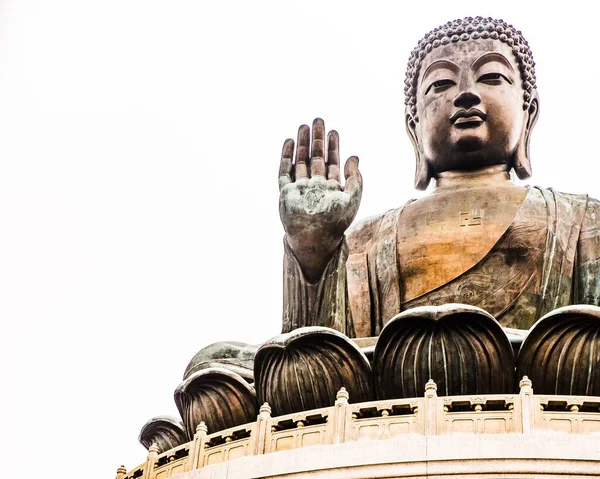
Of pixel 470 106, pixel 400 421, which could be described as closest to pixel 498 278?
pixel 470 106

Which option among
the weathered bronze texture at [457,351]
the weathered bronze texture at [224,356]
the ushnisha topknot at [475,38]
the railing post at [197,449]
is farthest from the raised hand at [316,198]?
the ushnisha topknot at [475,38]

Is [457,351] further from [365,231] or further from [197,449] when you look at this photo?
[365,231]

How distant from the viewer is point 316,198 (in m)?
13.0

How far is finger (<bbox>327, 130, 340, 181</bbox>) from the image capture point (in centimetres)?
1328

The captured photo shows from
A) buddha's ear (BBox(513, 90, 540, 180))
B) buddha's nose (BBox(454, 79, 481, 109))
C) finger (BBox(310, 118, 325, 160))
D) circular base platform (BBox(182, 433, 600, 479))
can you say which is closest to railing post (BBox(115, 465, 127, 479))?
circular base platform (BBox(182, 433, 600, 479))

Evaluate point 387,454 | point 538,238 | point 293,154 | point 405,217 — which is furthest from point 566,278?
point 387,454

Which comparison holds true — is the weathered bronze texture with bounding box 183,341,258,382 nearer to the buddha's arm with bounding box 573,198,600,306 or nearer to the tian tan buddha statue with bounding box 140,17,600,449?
the tian tan buddha statue with bounding box 140,17,600,449

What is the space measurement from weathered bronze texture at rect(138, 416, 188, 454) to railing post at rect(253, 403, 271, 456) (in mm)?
1473

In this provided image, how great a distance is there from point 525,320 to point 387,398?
2.20 meters

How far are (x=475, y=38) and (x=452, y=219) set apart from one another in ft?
7.17

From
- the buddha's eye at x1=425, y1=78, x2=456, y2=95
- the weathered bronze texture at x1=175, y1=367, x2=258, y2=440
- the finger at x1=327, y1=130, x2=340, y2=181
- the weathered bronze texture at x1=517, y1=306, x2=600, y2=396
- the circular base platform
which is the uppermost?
the buddha's eye at x1=425, y1=78, x2=456, y2=95

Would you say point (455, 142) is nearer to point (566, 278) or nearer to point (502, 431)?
point (566, 278)

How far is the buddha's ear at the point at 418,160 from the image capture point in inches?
611

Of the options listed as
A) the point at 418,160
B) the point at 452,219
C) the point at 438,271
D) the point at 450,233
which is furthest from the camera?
the point at 418,160
